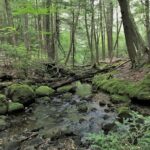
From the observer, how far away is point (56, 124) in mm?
8742

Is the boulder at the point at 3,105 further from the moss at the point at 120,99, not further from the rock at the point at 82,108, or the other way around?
the moss at the point at 120,99

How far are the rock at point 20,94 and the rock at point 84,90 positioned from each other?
2451 mm

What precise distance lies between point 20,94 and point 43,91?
5.79 ft

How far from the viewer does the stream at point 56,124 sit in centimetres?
712

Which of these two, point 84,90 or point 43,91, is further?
point 84,90

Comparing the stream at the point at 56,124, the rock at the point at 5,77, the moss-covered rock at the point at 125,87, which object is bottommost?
the stream at the point at 56,124

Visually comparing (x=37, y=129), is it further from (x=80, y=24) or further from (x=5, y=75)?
(x=80, y=24)

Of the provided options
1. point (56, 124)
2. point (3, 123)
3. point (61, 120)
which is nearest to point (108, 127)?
point (56, 124)

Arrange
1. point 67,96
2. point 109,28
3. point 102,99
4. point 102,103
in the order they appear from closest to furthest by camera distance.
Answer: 1. point 102,103
2. point 102,99
3. point 67,96
4. point 109,28

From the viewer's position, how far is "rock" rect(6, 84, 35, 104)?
36.3 feet

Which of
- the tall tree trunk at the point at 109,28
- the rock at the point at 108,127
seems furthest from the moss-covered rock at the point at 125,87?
the tall tree trunk at the point at 109,28

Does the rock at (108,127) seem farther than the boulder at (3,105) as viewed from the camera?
No

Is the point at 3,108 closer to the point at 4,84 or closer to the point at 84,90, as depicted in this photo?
the point at 4,84

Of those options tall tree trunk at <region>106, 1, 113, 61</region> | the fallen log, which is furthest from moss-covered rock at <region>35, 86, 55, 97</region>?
tall tree trunk at <region>106, 1, 113, 61</region>
